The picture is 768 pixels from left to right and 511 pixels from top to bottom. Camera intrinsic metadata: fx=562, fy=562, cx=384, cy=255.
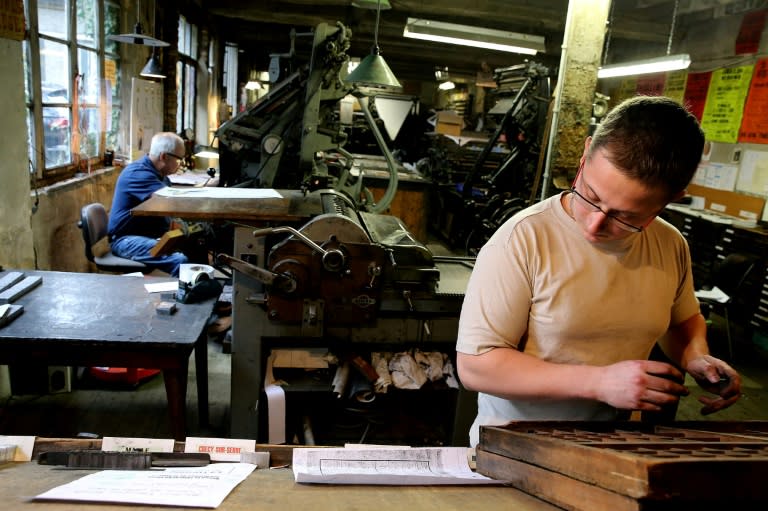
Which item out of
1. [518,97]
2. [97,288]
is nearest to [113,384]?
[97,288]

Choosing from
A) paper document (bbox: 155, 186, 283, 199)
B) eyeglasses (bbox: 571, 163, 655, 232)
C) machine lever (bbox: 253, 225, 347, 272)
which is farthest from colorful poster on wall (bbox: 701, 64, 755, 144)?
eyeglasses (bbox: 571, 163, 655, 232)

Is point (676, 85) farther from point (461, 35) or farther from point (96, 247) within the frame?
point (96, 247)

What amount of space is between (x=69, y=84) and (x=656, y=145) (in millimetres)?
4764

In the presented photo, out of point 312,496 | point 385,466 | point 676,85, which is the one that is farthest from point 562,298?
point 676,85

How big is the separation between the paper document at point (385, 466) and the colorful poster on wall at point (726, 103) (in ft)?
20.7

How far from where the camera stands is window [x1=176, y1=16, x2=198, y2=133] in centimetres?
783

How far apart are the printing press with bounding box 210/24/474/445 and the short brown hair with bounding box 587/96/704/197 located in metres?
1.31

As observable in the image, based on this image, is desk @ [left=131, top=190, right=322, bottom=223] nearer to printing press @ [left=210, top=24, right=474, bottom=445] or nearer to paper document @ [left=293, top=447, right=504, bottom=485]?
printing press @ [left=210, top=24, right=474, bottom=445]

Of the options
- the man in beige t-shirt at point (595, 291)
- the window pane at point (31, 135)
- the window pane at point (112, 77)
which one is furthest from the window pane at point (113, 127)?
the man in beige t-shirt at point (595, 291)

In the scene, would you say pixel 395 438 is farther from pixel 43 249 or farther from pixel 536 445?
pixel 43 249

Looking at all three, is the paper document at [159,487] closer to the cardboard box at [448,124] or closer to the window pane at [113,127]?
the window pane at [113,127]

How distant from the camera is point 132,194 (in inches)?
149

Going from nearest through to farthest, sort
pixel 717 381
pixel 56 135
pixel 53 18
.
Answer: pixel 717 381 → pixel 53 18 → pixel 56 135

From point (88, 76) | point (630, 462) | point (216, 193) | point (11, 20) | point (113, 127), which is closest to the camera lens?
point (630, 462)
